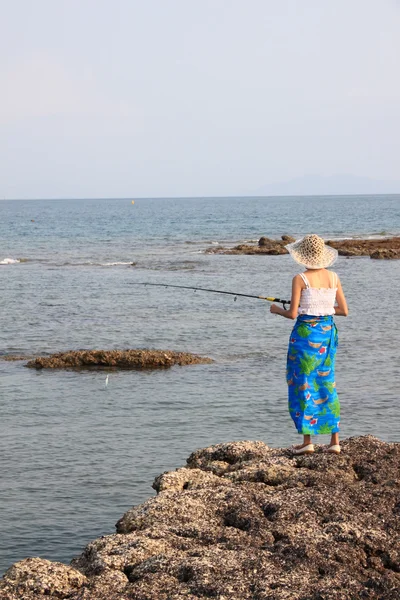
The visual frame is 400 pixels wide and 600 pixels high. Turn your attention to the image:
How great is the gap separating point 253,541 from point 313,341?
7.79ft

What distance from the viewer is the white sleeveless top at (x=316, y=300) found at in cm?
805

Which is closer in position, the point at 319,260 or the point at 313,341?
the point at 319,260

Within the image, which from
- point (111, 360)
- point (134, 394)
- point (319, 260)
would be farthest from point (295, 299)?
point (111, 360)

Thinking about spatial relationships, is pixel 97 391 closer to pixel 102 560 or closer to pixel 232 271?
pixel 102 560

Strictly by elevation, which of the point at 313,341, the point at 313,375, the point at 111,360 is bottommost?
the point at 111,360

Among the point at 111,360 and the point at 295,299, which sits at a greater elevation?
the point at 295,299

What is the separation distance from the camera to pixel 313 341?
817 cm

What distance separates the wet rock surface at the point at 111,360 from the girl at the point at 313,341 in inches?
337

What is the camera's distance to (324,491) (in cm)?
713

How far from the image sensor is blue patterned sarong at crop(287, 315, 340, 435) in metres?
8.16

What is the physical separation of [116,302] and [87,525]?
1827cm

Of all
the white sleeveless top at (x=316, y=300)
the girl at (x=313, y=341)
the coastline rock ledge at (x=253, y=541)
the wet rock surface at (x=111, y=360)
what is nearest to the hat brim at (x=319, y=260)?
the girl at (x=313, y=341)

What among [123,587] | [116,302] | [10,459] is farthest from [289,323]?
[123,587]

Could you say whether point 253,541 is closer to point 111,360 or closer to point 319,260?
point 319,260
